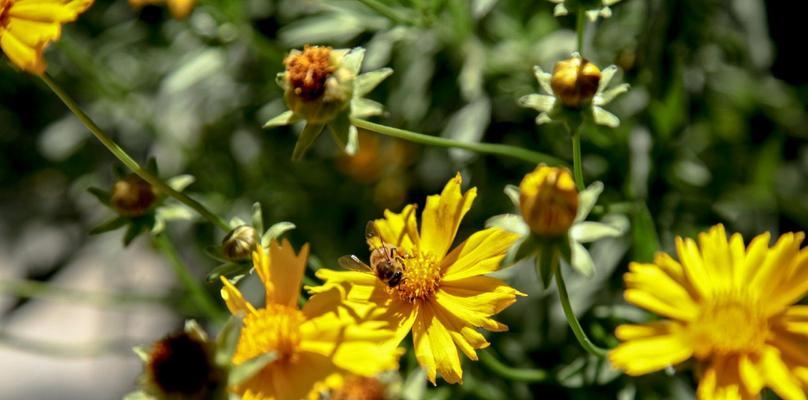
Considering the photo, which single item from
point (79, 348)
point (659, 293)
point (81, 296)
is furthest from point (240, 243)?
point (79, 348)

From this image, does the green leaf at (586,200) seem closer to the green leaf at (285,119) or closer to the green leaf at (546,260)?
the green leaf at (546,260)

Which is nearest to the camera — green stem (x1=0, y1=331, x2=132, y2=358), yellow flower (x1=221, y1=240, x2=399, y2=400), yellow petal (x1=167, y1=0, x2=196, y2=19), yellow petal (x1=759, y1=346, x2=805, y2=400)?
yellow petal (x1=759, y1=346, x2=805, y2=400)

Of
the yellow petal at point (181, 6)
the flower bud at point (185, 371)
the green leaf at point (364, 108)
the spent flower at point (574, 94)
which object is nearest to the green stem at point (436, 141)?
the green leaf at point (364, 108)

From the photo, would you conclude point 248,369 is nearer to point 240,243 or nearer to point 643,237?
point 240,243

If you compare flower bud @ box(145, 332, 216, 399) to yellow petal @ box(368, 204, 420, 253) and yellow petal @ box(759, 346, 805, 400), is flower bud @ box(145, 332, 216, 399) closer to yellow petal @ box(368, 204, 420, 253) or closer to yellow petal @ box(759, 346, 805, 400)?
A: yellow petal @ box(368, 204, 420, 253)

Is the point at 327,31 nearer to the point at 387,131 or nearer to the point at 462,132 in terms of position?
the point at 462,132

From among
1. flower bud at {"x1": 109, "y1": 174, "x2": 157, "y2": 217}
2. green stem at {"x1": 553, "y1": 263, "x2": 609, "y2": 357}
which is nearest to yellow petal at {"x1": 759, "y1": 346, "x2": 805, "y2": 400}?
green stem at {"x1": 553, "y1": 263, "x2": 609, "y2": 357}
